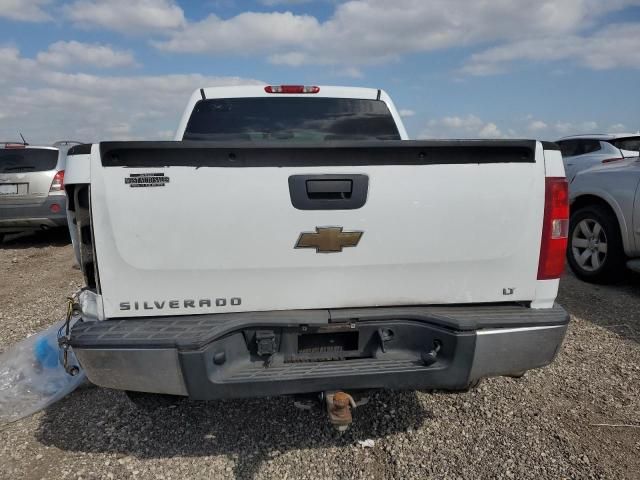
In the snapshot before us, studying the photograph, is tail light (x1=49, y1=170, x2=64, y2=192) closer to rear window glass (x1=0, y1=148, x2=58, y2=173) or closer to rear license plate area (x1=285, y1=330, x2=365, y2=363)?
rear window glass (x1=0, y1=148, x2=58, y2=173)

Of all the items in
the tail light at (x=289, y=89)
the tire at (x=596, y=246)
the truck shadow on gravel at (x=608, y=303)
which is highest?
the tail light at (x=289, y=89)

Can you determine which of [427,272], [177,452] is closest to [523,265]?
[427,272]

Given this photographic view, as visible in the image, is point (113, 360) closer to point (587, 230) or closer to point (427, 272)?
point (427, 272)

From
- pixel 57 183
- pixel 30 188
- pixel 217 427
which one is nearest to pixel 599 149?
pixel 217 427

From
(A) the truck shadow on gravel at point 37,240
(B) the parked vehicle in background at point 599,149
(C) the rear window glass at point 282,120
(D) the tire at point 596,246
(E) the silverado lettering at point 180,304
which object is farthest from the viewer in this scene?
(B) the parked vehicle in background at point 599,149

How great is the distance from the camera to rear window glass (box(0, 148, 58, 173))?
324 inches

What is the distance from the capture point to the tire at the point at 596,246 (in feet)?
17.1

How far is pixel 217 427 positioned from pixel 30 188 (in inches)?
275

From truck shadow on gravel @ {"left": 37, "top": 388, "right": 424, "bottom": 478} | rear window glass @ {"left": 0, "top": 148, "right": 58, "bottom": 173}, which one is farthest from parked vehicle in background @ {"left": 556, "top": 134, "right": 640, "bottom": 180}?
rear window glass @ {"left": 0, "top": 148, "right": 58, "bottom": 173}

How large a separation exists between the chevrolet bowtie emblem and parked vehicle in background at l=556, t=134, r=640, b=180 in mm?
8186

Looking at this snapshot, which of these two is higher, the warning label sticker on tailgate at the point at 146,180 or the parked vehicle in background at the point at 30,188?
the warning label sticker on tailgate at the point at 146,180

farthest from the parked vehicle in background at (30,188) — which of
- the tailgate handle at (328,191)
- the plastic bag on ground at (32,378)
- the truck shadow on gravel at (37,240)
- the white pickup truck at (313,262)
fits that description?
the tailgate handle at (328,191)

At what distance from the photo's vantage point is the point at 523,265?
7.72ft

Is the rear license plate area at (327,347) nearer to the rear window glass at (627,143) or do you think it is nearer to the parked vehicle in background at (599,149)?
the parked vehicle in background at (599,149)
